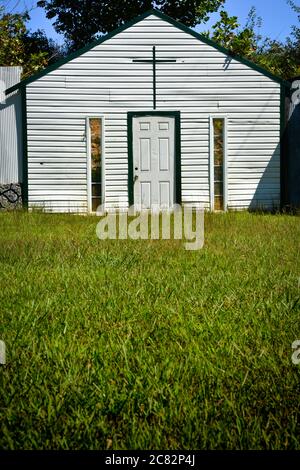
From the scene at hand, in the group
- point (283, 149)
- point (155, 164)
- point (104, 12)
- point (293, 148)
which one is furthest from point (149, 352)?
point (104, 12)

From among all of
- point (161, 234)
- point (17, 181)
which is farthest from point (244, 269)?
point (17, 181)

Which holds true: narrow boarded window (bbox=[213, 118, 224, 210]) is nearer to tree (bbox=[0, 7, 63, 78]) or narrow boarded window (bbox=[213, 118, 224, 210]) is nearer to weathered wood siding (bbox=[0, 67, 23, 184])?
weathered wood siding (bbox=[0, 67, 23, 184])

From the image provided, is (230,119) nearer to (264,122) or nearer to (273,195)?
(264,122)

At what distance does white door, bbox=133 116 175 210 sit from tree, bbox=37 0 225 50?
1979cm

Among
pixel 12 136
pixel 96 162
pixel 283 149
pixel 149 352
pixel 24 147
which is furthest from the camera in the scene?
pixel 283 149

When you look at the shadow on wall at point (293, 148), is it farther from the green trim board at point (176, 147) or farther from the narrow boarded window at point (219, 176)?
the green trim board at point (176, 147)

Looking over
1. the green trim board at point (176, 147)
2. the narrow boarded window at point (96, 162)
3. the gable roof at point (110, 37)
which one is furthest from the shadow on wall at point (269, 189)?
the narrow boarded window at point (96, 162)

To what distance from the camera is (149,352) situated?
3.80 meters

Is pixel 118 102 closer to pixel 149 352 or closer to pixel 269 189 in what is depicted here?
pixel 269 189

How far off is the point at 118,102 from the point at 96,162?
1729 millimetres

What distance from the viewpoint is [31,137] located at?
16.1 meters

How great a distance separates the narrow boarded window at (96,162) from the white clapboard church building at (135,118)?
27mm

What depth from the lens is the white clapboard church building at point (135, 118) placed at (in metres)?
16.1
